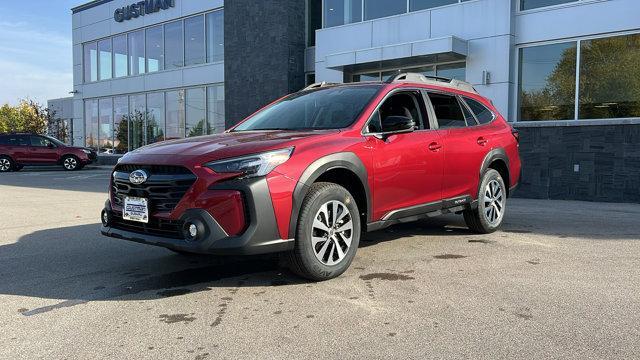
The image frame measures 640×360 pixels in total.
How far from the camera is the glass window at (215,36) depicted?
21250 mm

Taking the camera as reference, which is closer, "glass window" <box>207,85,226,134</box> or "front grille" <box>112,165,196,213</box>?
"front grille" <box>112,165,196,213</box>

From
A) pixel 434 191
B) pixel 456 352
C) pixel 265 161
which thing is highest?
pixel 265 161

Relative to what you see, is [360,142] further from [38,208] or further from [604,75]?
[604,75]

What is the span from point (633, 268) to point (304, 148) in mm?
3302

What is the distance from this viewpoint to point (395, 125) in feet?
16.3

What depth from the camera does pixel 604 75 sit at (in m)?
11.9

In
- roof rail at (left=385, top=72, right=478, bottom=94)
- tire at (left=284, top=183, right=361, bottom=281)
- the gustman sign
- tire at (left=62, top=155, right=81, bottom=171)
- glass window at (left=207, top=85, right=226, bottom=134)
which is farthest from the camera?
the gustman sign

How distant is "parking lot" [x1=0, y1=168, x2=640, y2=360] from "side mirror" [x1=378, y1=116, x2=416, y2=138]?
1257mm

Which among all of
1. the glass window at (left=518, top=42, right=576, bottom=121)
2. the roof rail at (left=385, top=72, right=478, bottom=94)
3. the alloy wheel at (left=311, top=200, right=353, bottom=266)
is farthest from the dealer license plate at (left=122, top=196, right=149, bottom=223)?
the glass window at (left=518, top=42, right=576, bottom=121)

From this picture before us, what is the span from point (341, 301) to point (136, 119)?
23.7m

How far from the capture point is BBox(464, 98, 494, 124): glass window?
262 inches

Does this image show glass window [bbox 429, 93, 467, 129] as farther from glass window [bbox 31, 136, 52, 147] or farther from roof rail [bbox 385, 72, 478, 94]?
glass window [bbox 31, 136, 52, 147]

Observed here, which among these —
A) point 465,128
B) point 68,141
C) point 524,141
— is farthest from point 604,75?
point 68,141

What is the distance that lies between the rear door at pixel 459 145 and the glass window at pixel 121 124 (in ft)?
73.9
